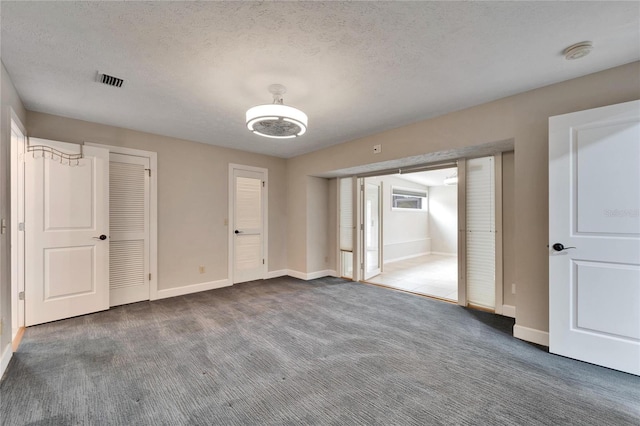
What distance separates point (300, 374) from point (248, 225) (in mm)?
3348

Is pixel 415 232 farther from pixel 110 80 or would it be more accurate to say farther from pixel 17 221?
pixel 17 221

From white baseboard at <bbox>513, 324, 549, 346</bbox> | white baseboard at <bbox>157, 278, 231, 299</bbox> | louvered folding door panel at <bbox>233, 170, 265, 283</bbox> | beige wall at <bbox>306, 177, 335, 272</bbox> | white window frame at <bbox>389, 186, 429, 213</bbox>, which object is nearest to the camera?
white baseboard at <bbox>513, 324, 549, 346</bbox>

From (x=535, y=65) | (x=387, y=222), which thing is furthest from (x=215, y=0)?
(x=387, y=222)

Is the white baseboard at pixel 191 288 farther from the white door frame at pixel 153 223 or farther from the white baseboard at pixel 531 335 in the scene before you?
the white baseboard at pixel 531 335

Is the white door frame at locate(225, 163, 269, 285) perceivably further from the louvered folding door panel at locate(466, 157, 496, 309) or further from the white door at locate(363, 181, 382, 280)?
the louvered folding door panel at locate(466, 157, 496, 309)

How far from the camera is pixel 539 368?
2123 mm

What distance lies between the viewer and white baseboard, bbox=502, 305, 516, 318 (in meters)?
3.20

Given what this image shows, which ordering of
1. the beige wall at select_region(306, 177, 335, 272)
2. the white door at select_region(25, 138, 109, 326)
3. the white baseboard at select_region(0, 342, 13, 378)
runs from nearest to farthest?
the white baseboard at select_region(0, 342, 13, 378) → the white door at select_region(25, 138, 109, 326) → the beige wall at select_region(306, 177, 335, 272)

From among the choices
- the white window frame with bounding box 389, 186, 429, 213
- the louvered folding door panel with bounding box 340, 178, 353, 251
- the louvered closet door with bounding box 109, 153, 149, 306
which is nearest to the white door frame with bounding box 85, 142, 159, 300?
the louvered closet door with bounding box 109, 153, 149, 306

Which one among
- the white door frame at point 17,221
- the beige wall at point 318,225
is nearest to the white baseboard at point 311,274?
the beige wall at point 318,225

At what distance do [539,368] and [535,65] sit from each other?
8.06 ft

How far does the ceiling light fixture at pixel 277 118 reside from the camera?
7.73ft

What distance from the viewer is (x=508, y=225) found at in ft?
10.7

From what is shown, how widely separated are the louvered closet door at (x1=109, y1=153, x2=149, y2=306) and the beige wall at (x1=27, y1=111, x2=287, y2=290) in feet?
0.63
